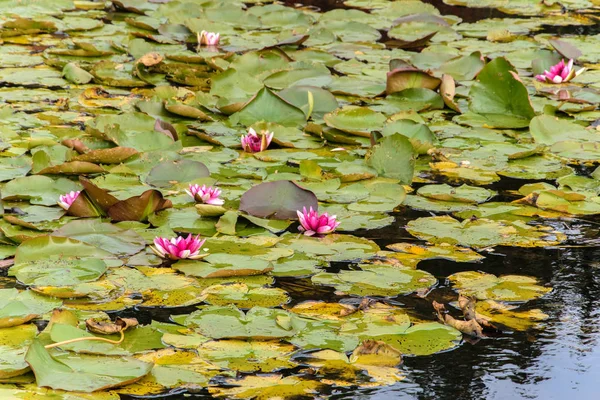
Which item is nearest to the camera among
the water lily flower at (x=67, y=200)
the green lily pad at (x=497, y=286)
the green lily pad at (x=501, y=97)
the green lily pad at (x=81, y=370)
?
the green lily pad at (x=81, y=370)

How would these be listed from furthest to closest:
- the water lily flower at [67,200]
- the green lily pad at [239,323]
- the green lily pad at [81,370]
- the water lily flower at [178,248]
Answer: the water lily flower at [67,200], the water lily flower at [178,248], the green lily pad at [239,323], the green lily pad at [81,370]

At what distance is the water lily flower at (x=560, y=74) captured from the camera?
18.5ft

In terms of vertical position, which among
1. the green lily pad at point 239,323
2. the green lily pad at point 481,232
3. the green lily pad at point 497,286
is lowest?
the green lily pad at point 481,232

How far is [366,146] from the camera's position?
4.60 m

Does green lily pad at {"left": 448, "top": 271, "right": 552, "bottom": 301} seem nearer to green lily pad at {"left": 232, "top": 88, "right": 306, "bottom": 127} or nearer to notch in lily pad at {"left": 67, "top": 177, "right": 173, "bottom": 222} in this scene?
notch in lily pad at {"left": 67, "top": 177, "right": 173, "bottom": 222}

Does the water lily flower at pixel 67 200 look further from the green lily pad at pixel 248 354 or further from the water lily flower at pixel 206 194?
the green lily pad at pixel 248 354

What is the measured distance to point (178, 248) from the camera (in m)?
3.17

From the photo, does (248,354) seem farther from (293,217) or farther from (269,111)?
(269,111)

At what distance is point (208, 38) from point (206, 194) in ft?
9.53

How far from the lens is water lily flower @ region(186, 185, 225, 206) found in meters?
3.64

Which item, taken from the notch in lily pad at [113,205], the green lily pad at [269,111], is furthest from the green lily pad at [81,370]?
the green lily pad at [269,111]

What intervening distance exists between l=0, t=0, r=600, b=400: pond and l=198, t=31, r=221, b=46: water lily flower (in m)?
0.02

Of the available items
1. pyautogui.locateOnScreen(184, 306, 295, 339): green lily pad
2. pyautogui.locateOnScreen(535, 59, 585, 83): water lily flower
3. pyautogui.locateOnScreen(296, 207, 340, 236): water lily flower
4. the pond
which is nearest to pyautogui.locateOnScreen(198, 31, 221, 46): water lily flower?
the pond

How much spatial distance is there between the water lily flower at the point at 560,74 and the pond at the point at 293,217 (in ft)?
0.05
